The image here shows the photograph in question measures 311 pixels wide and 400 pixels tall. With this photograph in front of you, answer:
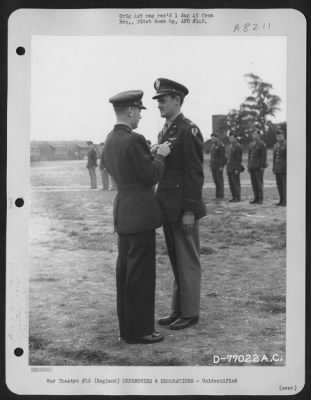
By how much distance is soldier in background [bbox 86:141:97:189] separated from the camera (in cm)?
155

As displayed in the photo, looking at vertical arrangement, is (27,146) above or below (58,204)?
above

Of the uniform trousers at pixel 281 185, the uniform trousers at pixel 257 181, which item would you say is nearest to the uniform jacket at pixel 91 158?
the uniform trousers at pixel 257 181

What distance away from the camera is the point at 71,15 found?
1.60 metres

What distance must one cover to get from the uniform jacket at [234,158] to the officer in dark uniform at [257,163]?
41 millimetres

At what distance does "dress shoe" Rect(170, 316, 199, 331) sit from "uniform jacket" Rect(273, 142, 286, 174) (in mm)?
668

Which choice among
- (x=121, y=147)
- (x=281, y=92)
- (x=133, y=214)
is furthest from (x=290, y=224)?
(x=121, y=147)

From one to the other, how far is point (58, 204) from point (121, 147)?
0.37 metres

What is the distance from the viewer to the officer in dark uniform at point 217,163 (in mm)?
1521

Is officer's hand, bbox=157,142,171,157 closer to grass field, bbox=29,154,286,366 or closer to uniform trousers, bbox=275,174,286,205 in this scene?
grass field, bbox=29,154,286,366

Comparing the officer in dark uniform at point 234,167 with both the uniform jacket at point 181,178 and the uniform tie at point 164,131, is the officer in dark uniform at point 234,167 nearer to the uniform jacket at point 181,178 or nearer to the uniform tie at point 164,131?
the uniform jacket at point 181,178

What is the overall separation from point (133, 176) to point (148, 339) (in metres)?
0.63

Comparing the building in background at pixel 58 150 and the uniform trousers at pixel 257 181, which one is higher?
the building in background at pixel 58 150

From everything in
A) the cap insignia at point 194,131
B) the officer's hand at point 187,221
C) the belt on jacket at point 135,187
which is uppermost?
the cap insignia at point 194,131

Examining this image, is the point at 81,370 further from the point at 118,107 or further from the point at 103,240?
the point at 118,107
